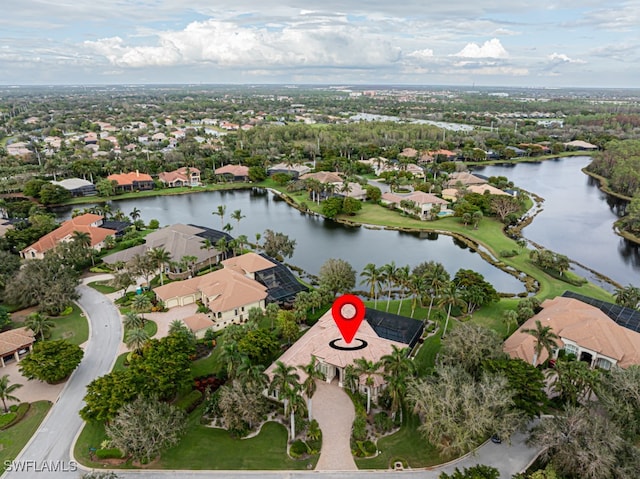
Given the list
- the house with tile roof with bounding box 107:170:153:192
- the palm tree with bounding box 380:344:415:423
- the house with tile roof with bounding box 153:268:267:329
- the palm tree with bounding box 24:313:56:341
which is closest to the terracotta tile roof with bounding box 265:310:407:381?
the palm tree with bounding box 380:344:415:423

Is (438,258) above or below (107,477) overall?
below

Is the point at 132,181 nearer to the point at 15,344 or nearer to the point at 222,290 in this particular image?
the point at 222,290

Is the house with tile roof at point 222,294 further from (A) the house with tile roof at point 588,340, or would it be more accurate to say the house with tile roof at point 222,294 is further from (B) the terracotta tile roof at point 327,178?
(B) the terracotta tile roof at point 327,178

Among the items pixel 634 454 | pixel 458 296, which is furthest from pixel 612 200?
pixel 634 454

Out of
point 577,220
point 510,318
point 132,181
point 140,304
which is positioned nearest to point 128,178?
point 132,181

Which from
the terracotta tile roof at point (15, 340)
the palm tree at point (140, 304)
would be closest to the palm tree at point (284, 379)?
the palm tree at point (140, 304)

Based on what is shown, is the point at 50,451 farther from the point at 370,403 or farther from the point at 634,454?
the point at 634,454

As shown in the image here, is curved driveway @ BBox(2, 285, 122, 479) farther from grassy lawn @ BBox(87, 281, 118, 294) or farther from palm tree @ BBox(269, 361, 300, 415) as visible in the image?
palm tree @ BBox(269, 361, 300, 415)
